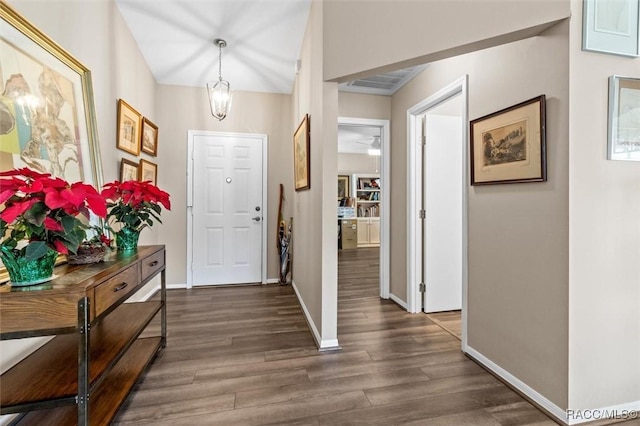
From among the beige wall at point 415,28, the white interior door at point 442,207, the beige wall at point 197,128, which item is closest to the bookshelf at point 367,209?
the beige wall at point 197,128

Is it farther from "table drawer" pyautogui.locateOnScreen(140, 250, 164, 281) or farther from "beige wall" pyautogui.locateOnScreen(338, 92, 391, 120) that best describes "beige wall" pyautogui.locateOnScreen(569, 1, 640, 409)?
"table drawer" pyautogui.locateOnScreen(140, 250, 164, 281)

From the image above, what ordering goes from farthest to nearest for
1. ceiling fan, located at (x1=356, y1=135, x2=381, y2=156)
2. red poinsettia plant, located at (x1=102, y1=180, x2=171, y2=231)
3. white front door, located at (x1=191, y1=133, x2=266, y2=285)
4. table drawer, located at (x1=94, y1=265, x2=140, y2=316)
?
1. ceiling fan, located at (x1=356, y1=135, x2=381, y2=156)
2. white front door, located at (x1=191, y1=133, x2=266, y2=285)
3. red poinsettia plant, located at (x1=102, y1=180, x2=171, y2=231)
4. table drawer, located at (x1=94, y1=265, x2=140, y2=316)

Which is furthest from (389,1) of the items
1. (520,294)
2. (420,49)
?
(520,294)

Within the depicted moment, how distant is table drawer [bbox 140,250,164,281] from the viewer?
1.82 metres

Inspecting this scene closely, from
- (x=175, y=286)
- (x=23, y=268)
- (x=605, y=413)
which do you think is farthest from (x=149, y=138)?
(x=605, y=413)

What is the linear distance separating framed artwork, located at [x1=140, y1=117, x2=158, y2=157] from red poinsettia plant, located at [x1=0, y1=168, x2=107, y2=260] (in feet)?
7.96

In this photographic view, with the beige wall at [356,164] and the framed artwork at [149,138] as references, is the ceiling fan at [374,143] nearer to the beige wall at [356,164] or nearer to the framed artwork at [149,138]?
the beige wall at [356,164]

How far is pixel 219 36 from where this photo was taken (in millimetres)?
2930

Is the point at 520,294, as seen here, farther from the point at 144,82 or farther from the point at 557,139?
the point at 144,82

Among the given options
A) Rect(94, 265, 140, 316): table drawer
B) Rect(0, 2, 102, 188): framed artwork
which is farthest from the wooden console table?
Rect(0, 2, 102, 188): framed artwork

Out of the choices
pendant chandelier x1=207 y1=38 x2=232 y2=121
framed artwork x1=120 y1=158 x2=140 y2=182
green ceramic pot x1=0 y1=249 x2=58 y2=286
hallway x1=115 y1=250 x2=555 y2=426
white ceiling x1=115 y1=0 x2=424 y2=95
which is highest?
white ceiling x1=115 y1=0 x2=424 y2=95

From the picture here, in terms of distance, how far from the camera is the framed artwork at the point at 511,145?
1.62 m

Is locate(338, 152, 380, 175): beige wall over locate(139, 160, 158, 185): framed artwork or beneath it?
over

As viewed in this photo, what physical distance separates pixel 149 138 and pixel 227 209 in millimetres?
1265
